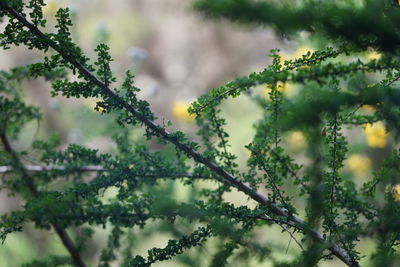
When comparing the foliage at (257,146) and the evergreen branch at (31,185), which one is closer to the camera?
the foliage at (257,146)

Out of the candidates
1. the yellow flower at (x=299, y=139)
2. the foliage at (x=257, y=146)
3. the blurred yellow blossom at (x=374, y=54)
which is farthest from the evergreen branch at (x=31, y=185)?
the blurred yellow blossom at (x=374, y=54)

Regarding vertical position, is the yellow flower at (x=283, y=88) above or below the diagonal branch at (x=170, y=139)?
above

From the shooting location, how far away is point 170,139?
0.56 m

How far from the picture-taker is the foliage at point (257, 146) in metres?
0.37

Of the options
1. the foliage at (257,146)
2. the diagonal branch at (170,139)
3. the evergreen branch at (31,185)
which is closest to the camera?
the foliage at (257,146)

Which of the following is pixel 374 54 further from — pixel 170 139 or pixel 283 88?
pixel 170 139

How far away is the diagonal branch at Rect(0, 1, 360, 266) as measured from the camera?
495mm

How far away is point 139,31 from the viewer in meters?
3.52

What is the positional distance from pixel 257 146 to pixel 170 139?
0.42 ft

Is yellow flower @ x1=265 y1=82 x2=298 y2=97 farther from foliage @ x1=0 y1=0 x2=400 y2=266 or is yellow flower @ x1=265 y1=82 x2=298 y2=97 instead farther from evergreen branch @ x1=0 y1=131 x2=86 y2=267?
evergreen branch @ x1=0 y1=131 x2=86 y2=267

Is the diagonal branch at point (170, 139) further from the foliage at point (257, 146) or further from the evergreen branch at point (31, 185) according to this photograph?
the evergreen branch at point (31, 185)

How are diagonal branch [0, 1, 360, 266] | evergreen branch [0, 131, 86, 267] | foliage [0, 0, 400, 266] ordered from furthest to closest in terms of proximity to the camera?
evergreen branch [0, 131, 86, 267]
diagonal branch [0, 1, 360, 266]
foliage [0, 0, 400, 266]

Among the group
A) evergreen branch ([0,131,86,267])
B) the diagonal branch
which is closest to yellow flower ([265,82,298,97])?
the diagonal branch

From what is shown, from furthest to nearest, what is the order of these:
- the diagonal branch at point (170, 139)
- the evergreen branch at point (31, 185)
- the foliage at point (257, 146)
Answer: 1. the evergreen branch at point (31, 185)
2. the diagonal branch at point (170, 139)
3. the foliage at point (257, 146)
